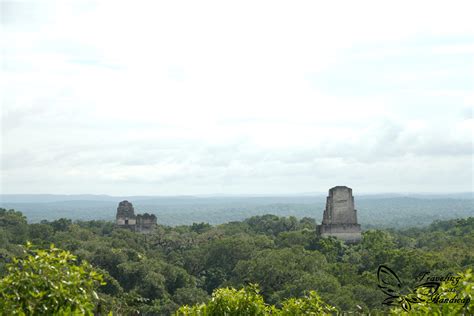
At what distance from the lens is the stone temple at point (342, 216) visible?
139 ft

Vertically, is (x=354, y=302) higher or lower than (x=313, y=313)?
lower

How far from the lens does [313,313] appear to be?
1345cm

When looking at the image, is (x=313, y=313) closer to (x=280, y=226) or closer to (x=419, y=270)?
(x=419, y=270)

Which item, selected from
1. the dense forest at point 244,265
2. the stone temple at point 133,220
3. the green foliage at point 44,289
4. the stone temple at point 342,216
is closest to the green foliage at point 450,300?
the green foliage at point 44,289

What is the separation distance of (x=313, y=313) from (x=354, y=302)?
14184mm

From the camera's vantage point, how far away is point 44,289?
31.5 ft

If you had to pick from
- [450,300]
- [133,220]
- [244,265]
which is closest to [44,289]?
[450,300]

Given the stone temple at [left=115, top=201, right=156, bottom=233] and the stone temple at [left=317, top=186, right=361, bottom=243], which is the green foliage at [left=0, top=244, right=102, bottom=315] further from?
the stone temple at [left=115, top=201, right=156, bottom=233]

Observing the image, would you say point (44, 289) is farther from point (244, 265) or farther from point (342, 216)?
point (342, 216)

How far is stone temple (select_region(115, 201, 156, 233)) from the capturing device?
193ft

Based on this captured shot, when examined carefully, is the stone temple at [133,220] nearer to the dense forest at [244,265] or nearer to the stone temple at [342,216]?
the dense forest at [244,265]

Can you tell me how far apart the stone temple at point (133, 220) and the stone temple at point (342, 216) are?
20405 mm

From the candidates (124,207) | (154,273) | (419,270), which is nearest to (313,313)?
(419,270)

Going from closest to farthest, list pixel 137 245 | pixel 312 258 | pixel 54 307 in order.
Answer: pixel 54 307
pixel 312 258
pixel 137 245
